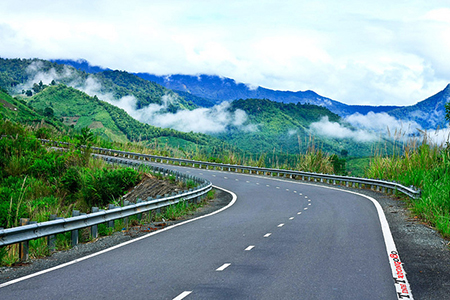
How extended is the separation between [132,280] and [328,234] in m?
5.39

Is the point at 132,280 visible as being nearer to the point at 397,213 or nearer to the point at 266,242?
the point at 266,242

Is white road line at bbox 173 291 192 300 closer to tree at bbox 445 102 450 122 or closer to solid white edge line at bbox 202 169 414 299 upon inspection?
solid white edge line at bbox 202 169 414 299

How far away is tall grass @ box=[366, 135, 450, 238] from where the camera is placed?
38.4ft

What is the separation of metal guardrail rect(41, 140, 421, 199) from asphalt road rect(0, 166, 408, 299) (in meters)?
6.80

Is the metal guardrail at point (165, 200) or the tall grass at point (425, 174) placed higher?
the tall grass at point (425, 174)

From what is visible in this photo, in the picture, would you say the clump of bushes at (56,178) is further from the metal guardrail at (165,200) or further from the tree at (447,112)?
the tree at (447,112)

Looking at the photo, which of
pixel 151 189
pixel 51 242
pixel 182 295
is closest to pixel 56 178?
pixel 151 189

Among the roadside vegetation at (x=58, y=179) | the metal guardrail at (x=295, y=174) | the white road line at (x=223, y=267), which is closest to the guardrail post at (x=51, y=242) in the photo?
the white road line at (x=223, y=267)

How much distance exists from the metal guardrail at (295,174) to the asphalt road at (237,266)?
22.3ft

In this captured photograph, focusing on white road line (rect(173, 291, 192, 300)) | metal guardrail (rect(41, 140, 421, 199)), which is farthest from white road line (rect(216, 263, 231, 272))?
metal guardrail (rect(41, 140, 421, 199))

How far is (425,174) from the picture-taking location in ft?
56.6

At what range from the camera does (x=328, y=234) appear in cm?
1048

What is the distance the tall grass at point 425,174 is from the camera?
1169cm

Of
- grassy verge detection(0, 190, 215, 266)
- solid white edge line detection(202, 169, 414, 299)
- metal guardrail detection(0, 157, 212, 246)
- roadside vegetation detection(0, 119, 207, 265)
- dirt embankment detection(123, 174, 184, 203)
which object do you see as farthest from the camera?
dirt embankment detection(123, 174, 184, 203)
